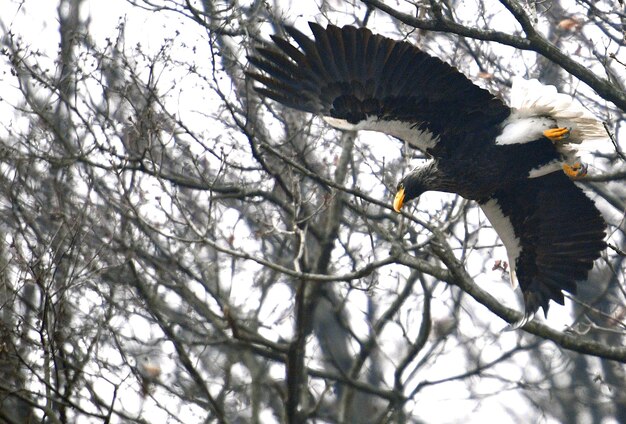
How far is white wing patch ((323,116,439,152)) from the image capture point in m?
6.18

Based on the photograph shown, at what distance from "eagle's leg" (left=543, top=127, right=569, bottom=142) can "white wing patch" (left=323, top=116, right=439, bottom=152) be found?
0.63m

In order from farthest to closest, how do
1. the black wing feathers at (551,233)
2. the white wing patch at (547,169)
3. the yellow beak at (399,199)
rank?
1. the black wing feathers at (551,233)
2. the white wing patch at (547,169)
3. the yellow beak at (399,199)

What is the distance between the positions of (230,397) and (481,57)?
3.38 m

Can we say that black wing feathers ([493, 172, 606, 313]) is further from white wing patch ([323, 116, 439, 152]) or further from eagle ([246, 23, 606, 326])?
white wing patch ([323, 116, 439, 152])

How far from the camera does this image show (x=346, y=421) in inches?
320

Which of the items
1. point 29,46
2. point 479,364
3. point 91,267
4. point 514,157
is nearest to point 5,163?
point 29,46

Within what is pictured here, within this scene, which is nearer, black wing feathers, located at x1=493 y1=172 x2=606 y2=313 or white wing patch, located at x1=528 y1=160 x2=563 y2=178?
white wing patch, located at x1=528 y1=160 x2=563 y2=178

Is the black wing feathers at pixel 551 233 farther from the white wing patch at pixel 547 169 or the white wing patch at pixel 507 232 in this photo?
the white wing patch at pixel 547 169

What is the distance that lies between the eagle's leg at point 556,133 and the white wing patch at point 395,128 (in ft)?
2.07

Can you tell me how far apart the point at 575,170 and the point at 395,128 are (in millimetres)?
1126

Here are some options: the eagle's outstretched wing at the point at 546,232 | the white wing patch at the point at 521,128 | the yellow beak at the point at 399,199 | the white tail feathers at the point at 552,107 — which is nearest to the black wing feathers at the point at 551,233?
the eagle's outstretched wing at the point at 546,232

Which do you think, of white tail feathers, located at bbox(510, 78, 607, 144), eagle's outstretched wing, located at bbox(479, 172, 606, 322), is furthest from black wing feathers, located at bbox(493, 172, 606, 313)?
white tail feathers, located at bbox(510, 78, 607, 144)

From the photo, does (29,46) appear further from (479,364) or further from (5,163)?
(479,364)

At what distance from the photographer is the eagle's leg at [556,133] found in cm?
621
